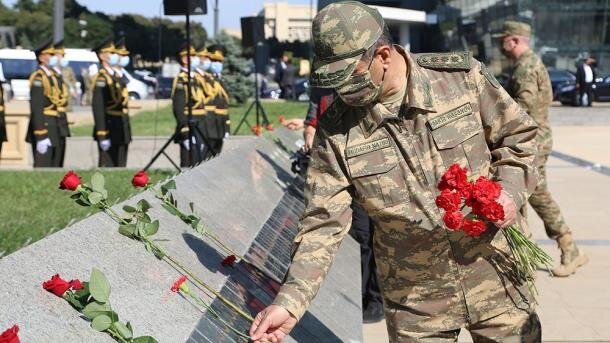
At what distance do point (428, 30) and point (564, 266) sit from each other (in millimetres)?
52381

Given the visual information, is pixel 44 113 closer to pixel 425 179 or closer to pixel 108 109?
pixel 108 109

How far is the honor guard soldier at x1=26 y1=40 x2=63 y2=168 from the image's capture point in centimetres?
1505

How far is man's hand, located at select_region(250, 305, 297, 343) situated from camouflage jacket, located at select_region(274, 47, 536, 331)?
26 centimetres

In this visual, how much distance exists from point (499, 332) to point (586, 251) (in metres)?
5.64

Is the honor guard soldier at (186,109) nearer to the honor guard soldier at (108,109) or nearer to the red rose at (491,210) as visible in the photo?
the honor guard soldier at (108,109)

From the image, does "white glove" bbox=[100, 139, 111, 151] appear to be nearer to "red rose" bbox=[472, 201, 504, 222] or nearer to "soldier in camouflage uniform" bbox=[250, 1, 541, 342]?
"soldier in camouflage uniform" bbox=[250, 1, 541, 342]

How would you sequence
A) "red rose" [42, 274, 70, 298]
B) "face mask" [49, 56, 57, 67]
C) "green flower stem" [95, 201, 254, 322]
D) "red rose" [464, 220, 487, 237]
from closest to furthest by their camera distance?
"red rose" [42, 274, 70, 298]
"red rose" [464, 220, 487, 237]
"green flower stem" [95, 201, 254, 322]
"face mask" [49, 56, 57, 67]

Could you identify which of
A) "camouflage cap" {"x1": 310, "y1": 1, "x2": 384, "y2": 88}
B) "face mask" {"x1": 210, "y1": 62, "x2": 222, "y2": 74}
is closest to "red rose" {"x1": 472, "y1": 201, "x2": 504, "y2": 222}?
"camouflage cap" {"x1": 310, "y1": 1, "x2": 384, "y2": 88}

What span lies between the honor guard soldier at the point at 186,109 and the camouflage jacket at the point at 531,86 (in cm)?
551

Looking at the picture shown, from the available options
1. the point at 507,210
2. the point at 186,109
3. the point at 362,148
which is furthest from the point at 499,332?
the point at 186,109

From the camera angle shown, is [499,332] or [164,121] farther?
[164,121]

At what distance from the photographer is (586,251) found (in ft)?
29.5

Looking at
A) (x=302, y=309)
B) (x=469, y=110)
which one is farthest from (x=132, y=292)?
(x=469, y=110)

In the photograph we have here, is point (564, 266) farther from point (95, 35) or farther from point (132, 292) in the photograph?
point (95, 35)
